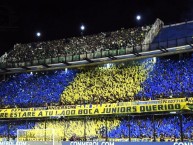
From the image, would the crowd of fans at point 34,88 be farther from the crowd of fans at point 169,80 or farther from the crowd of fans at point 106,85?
the crowd of fans at point 169,80

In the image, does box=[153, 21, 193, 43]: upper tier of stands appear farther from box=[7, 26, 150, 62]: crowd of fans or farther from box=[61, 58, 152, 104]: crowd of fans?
box=[61, 58, 152, 104]: crowd of fans

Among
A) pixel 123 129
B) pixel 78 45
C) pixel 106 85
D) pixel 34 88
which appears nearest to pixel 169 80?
pixel 123 129

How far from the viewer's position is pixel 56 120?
1465 inches

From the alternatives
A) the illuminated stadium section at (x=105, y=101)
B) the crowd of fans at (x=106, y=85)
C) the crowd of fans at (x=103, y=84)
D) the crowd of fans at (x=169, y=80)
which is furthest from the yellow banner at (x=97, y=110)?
the crowd of fans at (x=169, y=80)

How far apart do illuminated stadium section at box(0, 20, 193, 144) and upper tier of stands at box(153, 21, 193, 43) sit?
A: 0.80 ft

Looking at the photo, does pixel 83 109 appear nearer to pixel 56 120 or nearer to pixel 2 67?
pixel 56 120

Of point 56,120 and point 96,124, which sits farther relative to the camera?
point 56,120

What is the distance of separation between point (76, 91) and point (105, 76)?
3551 mm

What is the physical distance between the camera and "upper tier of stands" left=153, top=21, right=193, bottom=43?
38.0 meters

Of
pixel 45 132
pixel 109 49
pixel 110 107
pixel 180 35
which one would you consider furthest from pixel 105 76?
pixel 45 132

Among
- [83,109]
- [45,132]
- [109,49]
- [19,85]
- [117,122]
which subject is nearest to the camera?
[45,132]

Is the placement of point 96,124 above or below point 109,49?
below

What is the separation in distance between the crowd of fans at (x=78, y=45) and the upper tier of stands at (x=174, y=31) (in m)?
1.76

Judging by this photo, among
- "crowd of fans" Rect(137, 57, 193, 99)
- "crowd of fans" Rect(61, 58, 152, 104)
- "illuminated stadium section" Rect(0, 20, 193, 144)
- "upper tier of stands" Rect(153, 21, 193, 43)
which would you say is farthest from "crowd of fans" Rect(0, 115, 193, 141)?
"upper tier of stands" Rect(153, 21, 193, 43)
